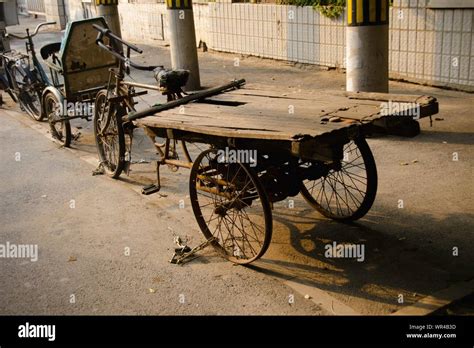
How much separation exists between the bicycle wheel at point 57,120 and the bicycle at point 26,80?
0.66 meters

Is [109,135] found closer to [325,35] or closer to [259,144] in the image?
[259,144]

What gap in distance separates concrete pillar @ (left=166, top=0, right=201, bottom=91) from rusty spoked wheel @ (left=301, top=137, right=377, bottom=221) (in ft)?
16.8

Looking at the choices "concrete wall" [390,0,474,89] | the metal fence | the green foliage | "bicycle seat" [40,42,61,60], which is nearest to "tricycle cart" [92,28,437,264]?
"bicycle seat" [40,42,61,60]

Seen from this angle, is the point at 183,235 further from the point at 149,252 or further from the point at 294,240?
the point at 294,240

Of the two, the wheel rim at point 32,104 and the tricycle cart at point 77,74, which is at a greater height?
the tricycle cart at point 77,74

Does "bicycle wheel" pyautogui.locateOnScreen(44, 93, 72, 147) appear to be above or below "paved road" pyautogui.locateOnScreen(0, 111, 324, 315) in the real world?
above

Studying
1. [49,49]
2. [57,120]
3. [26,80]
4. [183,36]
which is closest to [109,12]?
[183,36]

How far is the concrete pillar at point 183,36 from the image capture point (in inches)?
417

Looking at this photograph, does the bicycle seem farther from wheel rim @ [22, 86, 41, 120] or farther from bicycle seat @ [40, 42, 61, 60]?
bicycle seat @ [40, 42, 61, 60]

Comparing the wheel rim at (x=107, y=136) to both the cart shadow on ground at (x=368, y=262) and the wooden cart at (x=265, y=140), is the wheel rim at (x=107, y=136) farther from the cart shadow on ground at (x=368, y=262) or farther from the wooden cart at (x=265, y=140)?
the cart shadow on ground at (x=368, y=262)

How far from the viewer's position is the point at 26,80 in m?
9.88

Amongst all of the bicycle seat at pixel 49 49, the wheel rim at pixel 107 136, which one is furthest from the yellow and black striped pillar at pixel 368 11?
the bicycle seat at pixel 49 49

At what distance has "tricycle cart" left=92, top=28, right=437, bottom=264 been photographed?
4.17 metres
